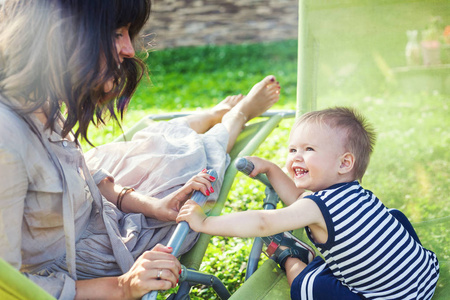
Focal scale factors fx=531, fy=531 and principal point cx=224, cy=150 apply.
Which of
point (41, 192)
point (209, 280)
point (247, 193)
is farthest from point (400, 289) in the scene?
point (247, 193)

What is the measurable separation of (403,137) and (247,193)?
1237mm

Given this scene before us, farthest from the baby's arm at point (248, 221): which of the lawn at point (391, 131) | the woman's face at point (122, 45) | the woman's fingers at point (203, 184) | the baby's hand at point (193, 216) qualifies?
the lawn at point (391, 131)

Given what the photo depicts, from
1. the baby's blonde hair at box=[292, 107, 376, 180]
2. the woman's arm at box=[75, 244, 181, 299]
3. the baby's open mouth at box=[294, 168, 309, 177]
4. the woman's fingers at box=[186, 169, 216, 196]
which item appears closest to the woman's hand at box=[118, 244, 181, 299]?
the woman's arm at box=[75, 244, 181, 299]

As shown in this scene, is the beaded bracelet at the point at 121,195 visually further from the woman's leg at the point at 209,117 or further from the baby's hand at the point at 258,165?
the woman's leg at the point at 209,117

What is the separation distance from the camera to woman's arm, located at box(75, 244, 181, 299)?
1.49m

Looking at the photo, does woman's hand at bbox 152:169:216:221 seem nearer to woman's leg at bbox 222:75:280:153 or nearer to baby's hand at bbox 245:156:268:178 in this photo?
baby's hand at bbox 245:156:268:178

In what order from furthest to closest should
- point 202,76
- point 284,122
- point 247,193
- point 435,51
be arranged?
1. point 202,76
2. point 284,122
3. point 247,193
4. point 435,51

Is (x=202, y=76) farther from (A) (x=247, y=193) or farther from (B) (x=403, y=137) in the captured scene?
(B) (x=403, y=137)

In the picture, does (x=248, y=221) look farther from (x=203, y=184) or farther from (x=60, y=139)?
(x=60, y=139)

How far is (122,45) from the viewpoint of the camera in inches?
64.7

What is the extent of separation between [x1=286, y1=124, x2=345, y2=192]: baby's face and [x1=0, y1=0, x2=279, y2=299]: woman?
1.18 ft

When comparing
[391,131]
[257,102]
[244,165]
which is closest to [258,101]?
[257,102]

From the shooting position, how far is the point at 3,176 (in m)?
1.37

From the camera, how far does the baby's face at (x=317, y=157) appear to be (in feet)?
6.05
